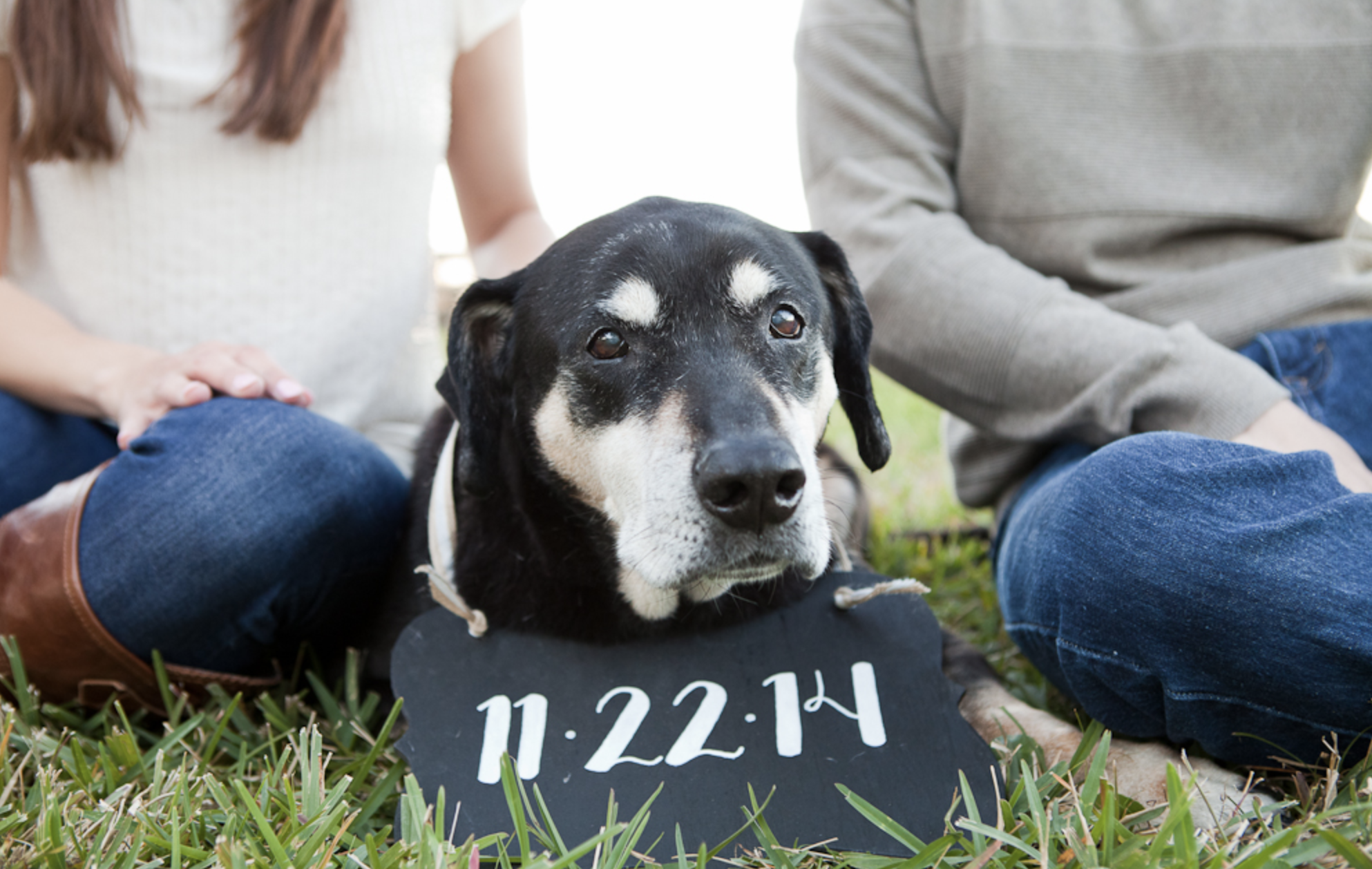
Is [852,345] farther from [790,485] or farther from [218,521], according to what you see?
[218,521]

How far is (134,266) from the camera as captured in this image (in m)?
2.38

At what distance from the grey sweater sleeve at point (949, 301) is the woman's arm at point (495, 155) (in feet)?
2.93

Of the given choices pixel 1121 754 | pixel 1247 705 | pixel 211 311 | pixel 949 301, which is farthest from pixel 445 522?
pixel 1247 705

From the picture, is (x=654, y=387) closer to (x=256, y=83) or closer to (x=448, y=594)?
(x=448, y=594)

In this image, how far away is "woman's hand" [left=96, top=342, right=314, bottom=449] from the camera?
205 centimetres

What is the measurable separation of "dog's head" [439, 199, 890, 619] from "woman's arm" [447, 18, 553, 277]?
90cm

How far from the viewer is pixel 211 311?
243cm

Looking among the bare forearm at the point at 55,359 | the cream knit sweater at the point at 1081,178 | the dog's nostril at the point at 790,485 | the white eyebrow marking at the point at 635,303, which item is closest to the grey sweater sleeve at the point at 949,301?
the cream knit sweater at the point at 1081,178

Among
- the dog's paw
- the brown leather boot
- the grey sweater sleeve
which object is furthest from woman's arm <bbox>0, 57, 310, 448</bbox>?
the dog's paw

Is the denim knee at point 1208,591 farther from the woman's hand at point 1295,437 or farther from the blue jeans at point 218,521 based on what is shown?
the blue jeans at point 218,521

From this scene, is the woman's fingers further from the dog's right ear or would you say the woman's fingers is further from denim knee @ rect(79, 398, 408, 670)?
the dog's right ear

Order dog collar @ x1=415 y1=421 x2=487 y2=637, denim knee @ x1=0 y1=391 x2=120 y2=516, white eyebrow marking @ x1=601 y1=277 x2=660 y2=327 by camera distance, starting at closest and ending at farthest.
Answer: white eyebrow marking @ x1=601 y1=277 x2=660 y2=327
dog collar @ x1=415 y1=421 x2=487 y2=637
denim knee @ x1=0 y1=391 x2=120 y2=516

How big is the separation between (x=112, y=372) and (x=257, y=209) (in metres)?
0.59

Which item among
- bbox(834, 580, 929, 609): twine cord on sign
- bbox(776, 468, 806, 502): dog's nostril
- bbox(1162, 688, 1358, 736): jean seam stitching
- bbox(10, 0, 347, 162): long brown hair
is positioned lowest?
bbox(1162, 688, 1358, 736): jean seam stitching
